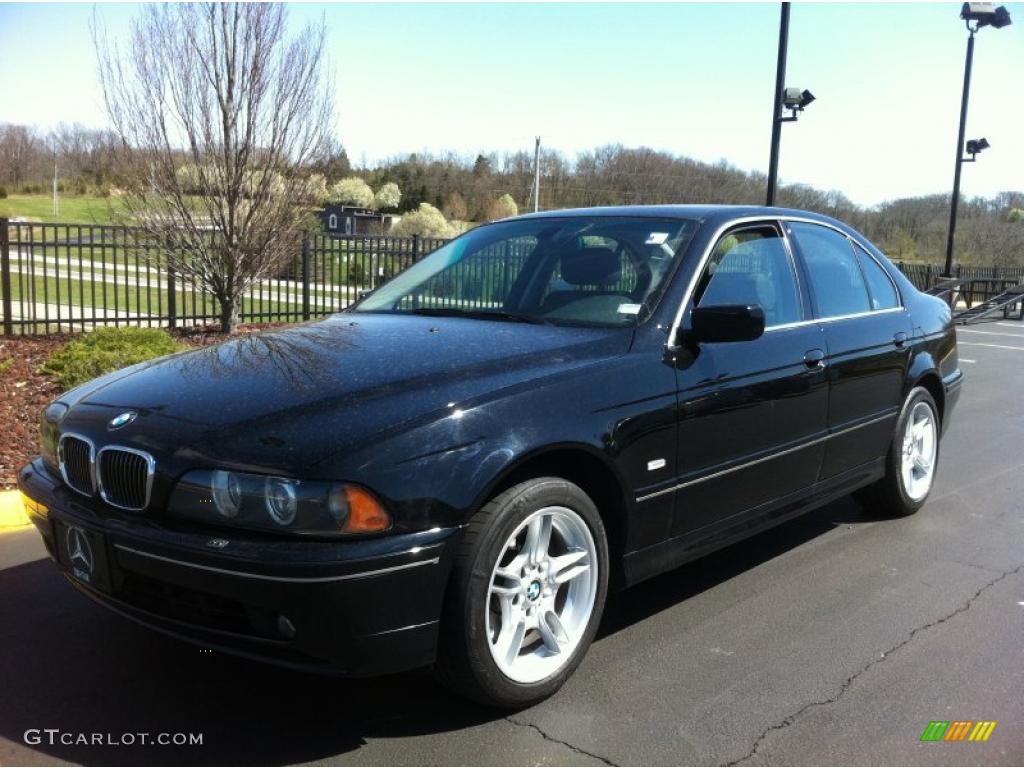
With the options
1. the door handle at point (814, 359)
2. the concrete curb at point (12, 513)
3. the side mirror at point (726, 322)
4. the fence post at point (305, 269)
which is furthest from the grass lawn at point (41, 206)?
the side mirror at point (726, 322)

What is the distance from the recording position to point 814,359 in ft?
13.6

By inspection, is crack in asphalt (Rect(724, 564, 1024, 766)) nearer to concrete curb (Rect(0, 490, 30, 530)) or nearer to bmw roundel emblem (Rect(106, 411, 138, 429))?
bmw roundel emblem (Rect(106, 411, 138, 429))

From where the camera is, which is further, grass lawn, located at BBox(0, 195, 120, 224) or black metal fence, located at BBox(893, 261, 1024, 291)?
grass lawn, located at BBox(0, 195, 120, 224)

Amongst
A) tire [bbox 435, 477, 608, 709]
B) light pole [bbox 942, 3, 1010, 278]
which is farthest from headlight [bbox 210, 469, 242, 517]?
light pole [bbox 942, 3, 1010, 278]

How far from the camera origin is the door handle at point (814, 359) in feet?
13.4

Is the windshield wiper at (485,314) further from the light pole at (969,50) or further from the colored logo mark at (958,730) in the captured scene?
the light pole at (969,50)

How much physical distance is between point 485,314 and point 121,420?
61.5 inches

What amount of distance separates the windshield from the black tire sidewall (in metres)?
0.86

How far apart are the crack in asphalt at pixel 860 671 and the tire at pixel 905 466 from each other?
80 centimetres

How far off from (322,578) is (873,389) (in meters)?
3.34

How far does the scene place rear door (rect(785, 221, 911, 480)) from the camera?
436 centimetres

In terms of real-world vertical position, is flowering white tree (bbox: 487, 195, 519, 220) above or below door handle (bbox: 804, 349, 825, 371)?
above

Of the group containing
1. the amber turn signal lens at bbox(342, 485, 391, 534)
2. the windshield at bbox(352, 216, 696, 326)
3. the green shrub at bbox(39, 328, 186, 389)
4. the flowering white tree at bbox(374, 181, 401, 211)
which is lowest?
the green shrub at bbox(39, 328, 186, 389)

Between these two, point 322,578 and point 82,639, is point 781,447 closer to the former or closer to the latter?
point 322,578
